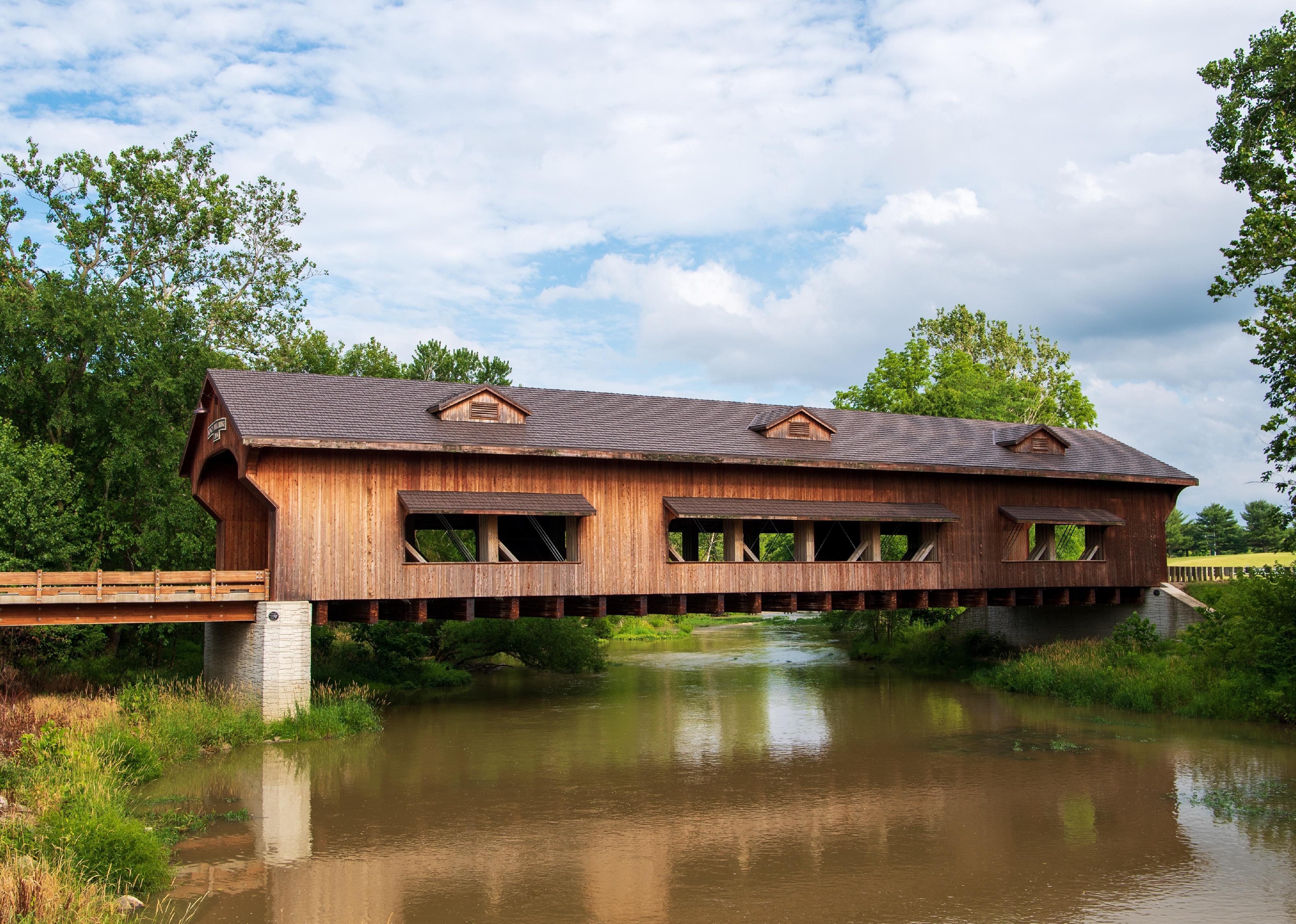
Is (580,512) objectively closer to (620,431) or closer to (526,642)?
(620,431)

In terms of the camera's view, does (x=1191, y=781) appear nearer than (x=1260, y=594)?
Yes

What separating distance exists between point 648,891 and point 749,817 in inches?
140

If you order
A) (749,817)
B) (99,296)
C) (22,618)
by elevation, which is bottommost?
(749,817)

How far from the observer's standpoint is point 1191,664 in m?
23.4

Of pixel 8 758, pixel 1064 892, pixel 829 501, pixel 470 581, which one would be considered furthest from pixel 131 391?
pixel 1064 892

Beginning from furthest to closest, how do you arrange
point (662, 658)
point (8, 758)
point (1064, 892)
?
1. point (662, 658)
2. point (8, 758)
3. point (1064, 892)

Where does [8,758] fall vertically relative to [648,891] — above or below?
above

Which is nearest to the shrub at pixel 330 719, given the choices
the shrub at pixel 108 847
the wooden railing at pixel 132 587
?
the wooden railing at pixel 132 587

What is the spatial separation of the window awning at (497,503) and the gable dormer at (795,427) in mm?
5502

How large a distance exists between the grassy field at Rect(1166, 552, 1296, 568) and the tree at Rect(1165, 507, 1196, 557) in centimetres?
1067

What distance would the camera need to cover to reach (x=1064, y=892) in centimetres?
1079

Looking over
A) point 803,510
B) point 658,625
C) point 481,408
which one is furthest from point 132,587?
point 658,625

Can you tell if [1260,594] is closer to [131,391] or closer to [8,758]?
[8,758]

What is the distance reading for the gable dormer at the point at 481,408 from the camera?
22.2m
